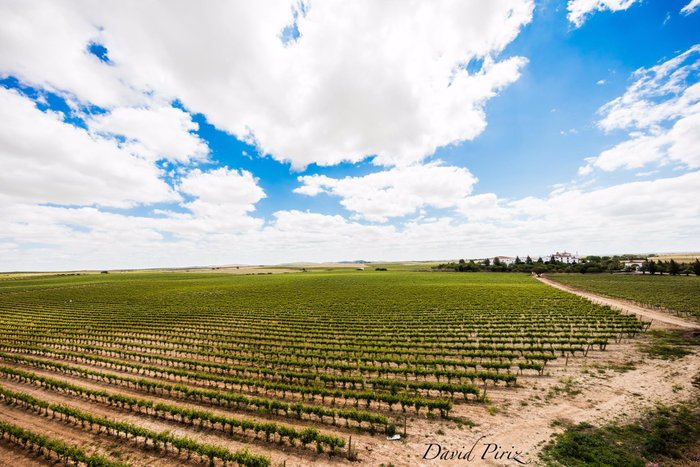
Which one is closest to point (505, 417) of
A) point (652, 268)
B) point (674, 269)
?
point (674, 269)

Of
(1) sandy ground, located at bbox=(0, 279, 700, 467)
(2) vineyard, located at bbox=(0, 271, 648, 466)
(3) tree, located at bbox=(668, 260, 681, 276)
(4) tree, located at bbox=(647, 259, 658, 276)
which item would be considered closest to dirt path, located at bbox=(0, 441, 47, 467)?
(1) sandy ground, located at bbox=(0, 279, 700, 467)

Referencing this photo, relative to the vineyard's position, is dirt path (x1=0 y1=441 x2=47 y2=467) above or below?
below

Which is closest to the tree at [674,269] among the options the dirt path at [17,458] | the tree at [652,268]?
the tree at [652,268]

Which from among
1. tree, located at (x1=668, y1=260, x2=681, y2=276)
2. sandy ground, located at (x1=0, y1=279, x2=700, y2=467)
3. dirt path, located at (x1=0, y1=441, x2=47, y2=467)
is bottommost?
dirt path, located at (x1=0, y1=441, x2=47, y2=467)

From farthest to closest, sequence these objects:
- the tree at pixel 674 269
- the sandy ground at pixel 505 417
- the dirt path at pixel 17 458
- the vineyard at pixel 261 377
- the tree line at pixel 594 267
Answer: the tree line at pixel 594 267, the tree at pixel 674 269, the vineyard at pixel 261 377, the dirt path at pixel 17 458, the sandy ground at pixel 505 417

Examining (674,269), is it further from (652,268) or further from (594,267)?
(594,267)

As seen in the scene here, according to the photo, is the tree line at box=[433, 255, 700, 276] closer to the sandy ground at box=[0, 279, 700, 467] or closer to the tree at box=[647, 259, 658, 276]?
the tree at box=[647, 259, 658, 276]

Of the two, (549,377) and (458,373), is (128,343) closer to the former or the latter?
(458,373)

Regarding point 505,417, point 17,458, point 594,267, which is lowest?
point 17,458

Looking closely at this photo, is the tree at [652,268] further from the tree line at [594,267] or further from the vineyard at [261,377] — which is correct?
the vineyard at [261,377]
